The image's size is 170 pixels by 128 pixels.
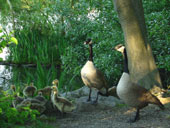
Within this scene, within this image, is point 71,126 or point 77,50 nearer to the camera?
point 71,126

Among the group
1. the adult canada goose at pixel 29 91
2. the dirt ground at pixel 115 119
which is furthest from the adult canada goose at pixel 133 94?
the adult canada goose at pixel 29 91

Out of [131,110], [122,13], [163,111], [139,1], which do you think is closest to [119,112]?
[131,110]

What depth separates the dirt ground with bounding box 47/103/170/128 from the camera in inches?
206

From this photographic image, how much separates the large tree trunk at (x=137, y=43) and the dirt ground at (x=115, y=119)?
35.7 inches

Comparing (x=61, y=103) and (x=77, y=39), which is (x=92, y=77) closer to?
(x=61, y=103)

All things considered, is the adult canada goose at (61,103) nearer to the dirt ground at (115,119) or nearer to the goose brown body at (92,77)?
the dirt ground at (115,119)

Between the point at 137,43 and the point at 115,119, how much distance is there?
7.41 feet

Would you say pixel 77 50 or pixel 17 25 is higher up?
pixel 17 25

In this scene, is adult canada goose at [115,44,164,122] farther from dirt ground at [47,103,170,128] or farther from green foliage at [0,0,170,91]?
green foliage at [0,0,170,91]

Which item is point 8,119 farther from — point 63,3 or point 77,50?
point 63,3

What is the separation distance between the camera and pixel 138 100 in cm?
527

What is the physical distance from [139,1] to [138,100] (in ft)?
10.5

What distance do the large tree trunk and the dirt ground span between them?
907 millimetres

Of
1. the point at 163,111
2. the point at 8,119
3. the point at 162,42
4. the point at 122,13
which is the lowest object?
the point at 163,111
